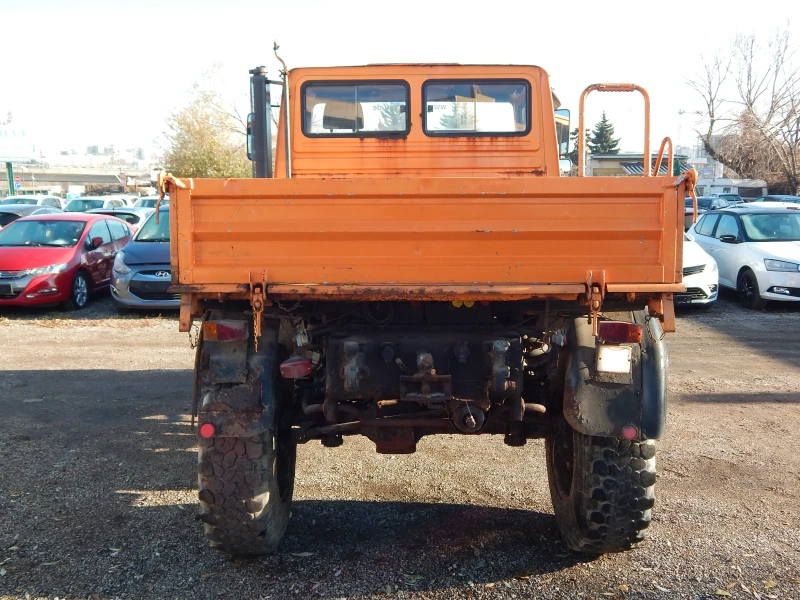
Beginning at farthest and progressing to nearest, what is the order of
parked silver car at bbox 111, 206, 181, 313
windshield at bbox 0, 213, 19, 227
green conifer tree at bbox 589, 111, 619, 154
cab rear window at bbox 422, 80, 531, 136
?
green conifer tree at bbox 589, 111, 619, 154 → windshield at bbox 0, 213, 19, 227 → parked silver car at bbox 111, 206, 181, 313 → cab rear window at bbox 422, 80, 531, 136

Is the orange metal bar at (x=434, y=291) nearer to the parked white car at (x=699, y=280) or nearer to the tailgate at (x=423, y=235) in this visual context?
the tailgate at (x=423, y=235)

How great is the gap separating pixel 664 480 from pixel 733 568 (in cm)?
117

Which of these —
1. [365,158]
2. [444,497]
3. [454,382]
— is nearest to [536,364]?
[454,382]

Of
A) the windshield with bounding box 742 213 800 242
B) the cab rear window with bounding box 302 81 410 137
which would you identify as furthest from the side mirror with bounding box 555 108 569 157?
the windshield with bounding box 742 213 800 242


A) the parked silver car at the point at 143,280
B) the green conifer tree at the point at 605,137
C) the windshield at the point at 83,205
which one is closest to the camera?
the parked silver car at the point at 143,280

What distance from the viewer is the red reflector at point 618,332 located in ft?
10.4

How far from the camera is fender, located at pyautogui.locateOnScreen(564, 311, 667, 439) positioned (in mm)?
3199

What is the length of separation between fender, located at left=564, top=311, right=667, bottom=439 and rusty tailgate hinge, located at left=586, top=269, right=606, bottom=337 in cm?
23

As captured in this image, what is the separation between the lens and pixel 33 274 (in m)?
10.8

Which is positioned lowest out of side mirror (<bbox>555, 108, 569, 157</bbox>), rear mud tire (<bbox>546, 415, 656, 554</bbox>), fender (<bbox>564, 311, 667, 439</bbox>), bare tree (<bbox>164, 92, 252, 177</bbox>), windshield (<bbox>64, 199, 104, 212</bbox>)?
rear mud tire (<bbox>546, 415, 656, 554</bbox>)

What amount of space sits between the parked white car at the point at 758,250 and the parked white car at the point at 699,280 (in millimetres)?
733

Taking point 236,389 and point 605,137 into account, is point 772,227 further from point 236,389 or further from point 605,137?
point 605,137

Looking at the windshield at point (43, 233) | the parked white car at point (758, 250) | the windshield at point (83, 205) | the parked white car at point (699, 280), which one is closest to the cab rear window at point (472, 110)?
the parked white car at point (699, 280)

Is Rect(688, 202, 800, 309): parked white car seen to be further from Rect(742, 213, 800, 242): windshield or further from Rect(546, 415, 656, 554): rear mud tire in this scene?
Rect(546, 415, 656, 554): rear mud tire
